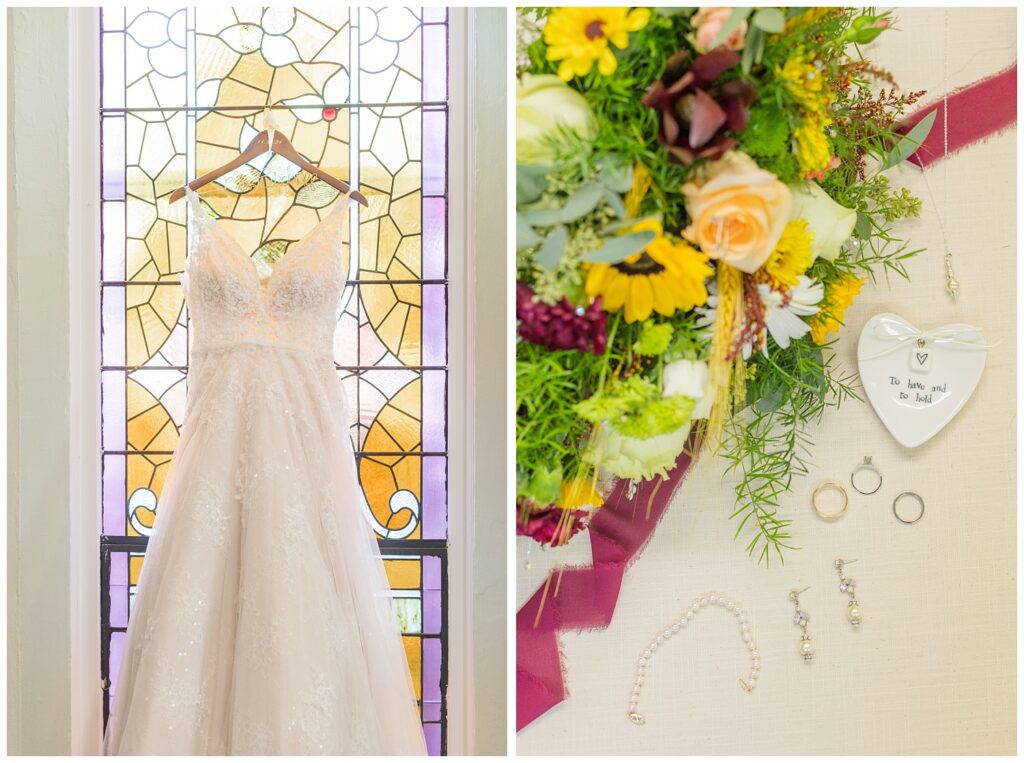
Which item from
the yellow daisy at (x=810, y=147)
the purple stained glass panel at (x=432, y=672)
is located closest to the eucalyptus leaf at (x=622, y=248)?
the yellow daisy at (x=810, y=147)

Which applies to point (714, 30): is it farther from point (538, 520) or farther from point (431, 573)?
point (431, 573)

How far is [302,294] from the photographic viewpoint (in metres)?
1.01

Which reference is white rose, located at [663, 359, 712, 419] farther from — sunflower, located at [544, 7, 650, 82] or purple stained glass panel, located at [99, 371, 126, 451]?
purple stained glass panel, located at [99, 371, 126, 451]

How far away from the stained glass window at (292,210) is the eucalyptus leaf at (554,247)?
0.57 meters

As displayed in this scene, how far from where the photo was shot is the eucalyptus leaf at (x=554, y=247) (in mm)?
695

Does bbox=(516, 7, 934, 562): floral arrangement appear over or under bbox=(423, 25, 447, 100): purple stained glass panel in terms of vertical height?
under

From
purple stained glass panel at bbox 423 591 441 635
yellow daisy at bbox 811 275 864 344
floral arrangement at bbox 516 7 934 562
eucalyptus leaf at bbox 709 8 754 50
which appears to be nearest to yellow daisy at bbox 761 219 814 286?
floral arrangement at bbox 516 7 934 562

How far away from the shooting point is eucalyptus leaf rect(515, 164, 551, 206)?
0.69 meters

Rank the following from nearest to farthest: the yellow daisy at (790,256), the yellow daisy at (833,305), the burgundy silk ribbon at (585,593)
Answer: the yellow daisy at (790,256) < the yellow daisy at (833,305) < the burgundy silk ribbon at (585,593)

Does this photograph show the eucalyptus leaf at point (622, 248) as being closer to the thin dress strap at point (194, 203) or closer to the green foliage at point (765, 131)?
the green foliage at point (765, 131)

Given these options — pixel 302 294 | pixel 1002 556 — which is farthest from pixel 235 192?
pixel 1002 556

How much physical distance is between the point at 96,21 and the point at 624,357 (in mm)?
1221

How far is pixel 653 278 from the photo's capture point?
28.0 inches

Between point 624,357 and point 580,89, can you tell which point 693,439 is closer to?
point 624,357
